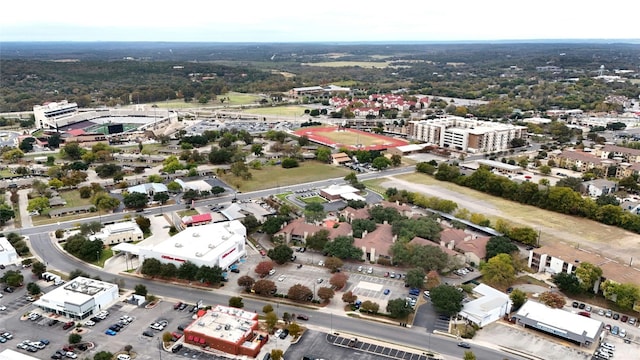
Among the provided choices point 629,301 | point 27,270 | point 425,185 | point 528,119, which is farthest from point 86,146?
point 528,119

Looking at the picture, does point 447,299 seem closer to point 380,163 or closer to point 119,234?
point 119,234

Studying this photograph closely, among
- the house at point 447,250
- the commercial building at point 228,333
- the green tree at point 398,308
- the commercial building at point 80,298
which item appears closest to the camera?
the commercial building at point 228,333

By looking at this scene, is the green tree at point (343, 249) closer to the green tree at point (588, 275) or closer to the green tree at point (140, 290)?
the green tree at point (140, 290)

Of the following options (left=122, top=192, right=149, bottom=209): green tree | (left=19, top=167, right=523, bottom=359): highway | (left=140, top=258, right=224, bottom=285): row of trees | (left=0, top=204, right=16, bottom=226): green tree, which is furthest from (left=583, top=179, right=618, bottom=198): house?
(left=0, top=204, right=16, bottom=226): green tree

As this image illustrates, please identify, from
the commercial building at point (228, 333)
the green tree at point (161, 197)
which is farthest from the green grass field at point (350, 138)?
the commercial building at point (228, 333)

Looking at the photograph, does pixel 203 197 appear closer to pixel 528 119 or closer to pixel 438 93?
pixel 528 119
